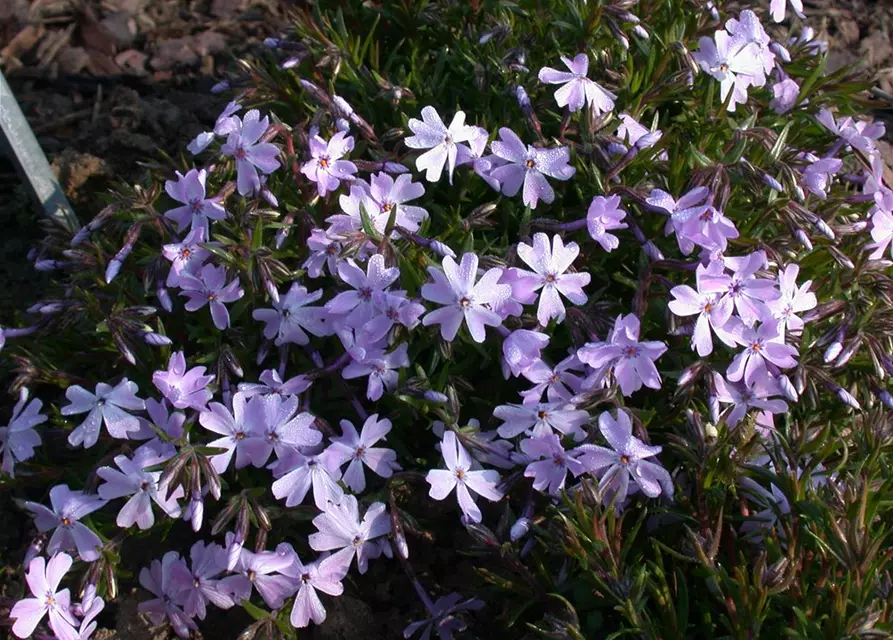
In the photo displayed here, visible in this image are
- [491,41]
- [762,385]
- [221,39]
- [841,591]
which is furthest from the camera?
[221,39]

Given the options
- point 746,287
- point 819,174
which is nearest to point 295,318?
point 746,287

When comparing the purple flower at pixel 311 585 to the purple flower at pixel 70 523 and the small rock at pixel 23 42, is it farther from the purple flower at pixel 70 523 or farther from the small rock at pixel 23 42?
the small rock at pixel 23 42

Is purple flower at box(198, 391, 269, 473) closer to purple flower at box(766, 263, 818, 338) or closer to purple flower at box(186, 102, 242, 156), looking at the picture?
purple flower at box(186, 102, 242, 156)

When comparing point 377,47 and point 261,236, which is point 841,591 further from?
point 377,47

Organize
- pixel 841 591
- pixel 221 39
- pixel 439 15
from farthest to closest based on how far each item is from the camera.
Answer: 1. pixel 221 39
2. pixel 439 15
3. pixel 841 591

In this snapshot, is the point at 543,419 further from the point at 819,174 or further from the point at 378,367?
the point at 819,174

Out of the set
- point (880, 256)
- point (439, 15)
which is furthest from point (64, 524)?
point (880, 256)

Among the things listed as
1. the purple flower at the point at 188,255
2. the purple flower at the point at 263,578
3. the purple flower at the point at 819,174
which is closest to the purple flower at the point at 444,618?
the purple flower at the point at 263,578
